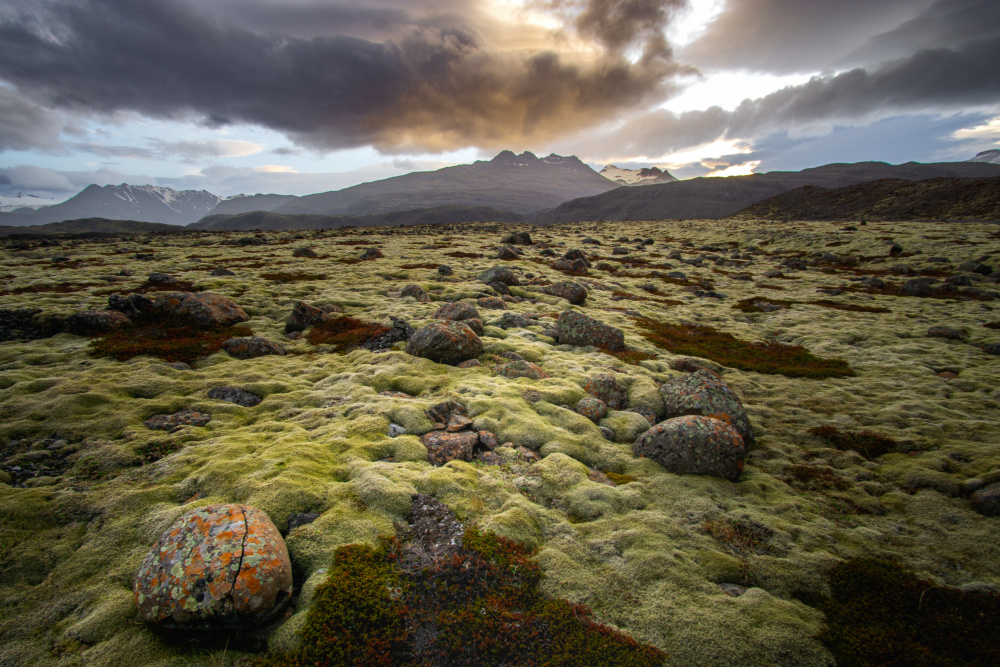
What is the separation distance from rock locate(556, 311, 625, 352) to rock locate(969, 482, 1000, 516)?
9651 millimetres

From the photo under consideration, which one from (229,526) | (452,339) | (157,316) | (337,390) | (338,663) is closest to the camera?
(338,663)

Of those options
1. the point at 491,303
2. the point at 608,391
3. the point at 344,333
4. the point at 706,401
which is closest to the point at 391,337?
the point at 344,333

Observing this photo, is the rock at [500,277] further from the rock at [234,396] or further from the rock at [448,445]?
the rock at [448,445]

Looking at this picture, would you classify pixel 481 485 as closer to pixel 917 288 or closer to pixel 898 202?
pixel 917 288

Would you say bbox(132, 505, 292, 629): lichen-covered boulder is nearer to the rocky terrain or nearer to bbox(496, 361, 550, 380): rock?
the rocky terrain

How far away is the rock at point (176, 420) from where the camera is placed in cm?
865

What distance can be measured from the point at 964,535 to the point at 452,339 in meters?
12.3

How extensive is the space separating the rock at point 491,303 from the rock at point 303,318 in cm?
769

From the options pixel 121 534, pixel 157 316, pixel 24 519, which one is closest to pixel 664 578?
pixel 121 534

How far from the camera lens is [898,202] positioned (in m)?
81.4

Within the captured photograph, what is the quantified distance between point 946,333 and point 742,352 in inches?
377

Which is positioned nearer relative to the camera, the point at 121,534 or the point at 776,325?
the point at 121,534

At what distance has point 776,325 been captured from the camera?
20844mm

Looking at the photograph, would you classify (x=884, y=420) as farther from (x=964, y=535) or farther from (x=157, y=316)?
(x=157, y=316)
